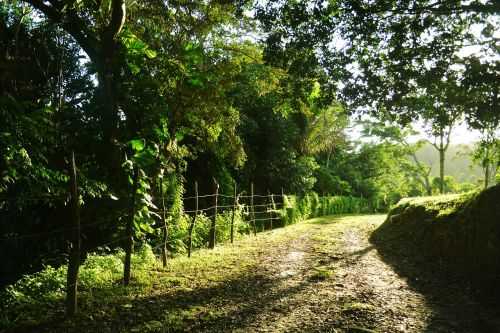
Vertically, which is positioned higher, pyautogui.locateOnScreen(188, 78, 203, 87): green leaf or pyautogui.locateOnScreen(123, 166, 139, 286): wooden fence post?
pyautogui.locateOnScreen(188, 78, 203, 87): green leaf

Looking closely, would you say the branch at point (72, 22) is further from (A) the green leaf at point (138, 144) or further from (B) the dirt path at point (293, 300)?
(B) the dirt path at point (293, 300)

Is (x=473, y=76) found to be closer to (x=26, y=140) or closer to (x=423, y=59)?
(x=423, y=59)

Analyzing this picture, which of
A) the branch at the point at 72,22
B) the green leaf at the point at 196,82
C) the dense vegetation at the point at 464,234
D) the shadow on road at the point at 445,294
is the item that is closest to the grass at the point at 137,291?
the shadow on road at the point at 445,294

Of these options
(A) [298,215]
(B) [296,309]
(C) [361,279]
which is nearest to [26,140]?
→ (B) [296,309]

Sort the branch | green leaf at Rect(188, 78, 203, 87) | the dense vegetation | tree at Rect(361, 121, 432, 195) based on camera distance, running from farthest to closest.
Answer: tree at Rect(361, 121, 432, 195) < green leaf at Rect(188, 78, 203, 87) < the branch < the dense vegetation

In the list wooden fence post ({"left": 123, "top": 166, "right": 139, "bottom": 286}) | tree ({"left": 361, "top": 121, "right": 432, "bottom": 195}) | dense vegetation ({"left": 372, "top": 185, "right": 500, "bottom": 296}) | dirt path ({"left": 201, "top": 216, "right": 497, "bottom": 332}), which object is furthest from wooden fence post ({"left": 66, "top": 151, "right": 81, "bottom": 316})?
tree ({"left": 361, "top": 121, "right": 432, "bottom": 195})

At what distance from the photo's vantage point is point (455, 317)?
4.64m

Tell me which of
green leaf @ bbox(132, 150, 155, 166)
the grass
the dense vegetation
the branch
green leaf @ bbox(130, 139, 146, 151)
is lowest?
the grass

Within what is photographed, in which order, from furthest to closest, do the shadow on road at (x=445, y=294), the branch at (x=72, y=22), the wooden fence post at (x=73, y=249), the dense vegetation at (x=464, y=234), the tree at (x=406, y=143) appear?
the tree at (x=406, y=143)
the branch at (x=72, y=22)
the dense vegetation at (x=464, y=234)
the wooden fence post at (x=73, y=249)
the shadow on road at (x=445, y=294)

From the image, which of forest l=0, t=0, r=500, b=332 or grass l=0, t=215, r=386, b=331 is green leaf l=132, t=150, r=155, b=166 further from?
grass l=0, t=215, r=386, b=331

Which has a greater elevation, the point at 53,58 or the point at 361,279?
the point at 53,58

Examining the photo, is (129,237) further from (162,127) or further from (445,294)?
(445,294)

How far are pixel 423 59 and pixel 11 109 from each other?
23.3ft

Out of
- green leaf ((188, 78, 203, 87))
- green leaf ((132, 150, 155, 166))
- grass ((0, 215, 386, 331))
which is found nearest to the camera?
grass ((0, 215, 386, 331))
